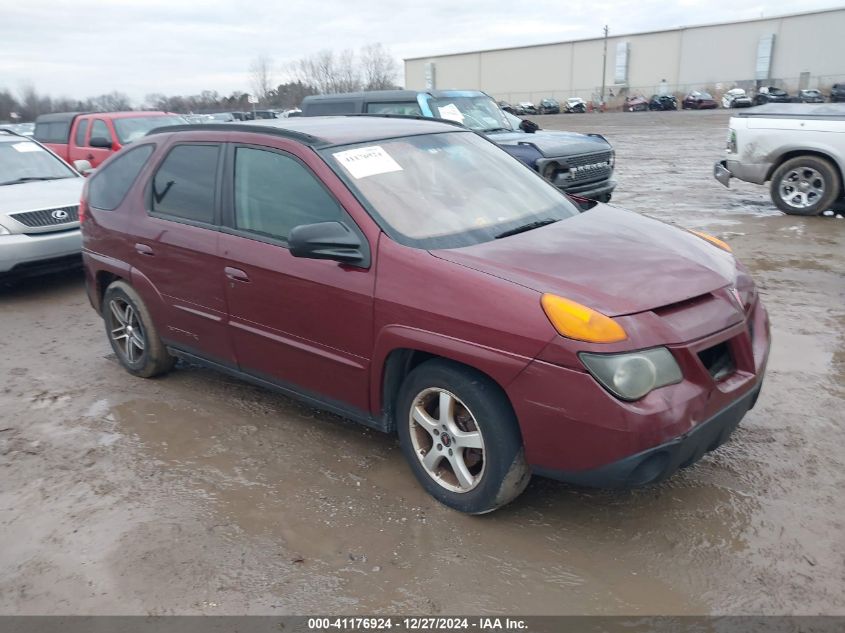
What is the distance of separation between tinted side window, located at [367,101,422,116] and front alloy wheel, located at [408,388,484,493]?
6961 millimetres

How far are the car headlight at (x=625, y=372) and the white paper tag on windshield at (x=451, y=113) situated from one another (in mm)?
7544

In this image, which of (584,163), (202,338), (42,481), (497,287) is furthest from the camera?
(584,163)

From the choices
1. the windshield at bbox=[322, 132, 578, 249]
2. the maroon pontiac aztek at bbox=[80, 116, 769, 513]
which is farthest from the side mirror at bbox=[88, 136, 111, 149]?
the windshield at bbox=[322, 132, 578, 249]

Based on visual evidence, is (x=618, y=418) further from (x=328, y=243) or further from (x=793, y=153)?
(x=793, y=153)

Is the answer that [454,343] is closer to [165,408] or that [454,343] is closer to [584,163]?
[165,408]

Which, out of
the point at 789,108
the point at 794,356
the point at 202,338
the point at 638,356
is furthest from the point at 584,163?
the point at 638,356

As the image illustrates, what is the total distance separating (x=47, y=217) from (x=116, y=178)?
115 inches

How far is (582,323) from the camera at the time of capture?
2744 millimetres

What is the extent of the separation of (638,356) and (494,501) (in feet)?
3.06

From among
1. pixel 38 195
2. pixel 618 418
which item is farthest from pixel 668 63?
pixel 618 418

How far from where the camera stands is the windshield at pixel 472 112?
384 inches

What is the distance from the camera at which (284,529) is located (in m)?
3.24

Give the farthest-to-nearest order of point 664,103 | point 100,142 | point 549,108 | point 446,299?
point 549,108, point 664,103, point 100,142, point 446,299

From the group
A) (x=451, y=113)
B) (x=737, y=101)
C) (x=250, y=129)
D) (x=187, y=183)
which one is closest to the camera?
(x=250, y=129)
